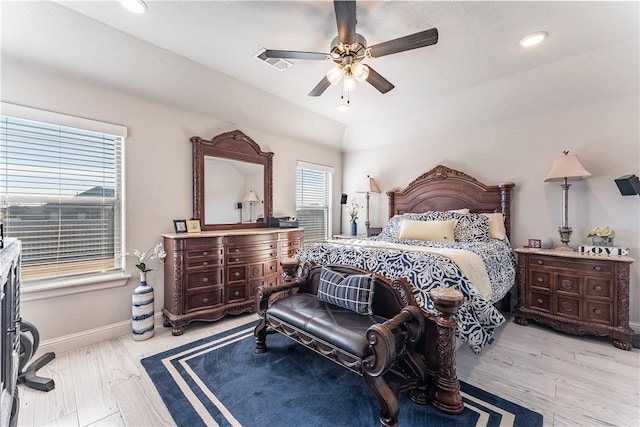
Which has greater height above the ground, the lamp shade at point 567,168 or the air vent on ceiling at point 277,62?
the air vent on ceiling at point 277,62

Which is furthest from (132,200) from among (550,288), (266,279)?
(550,288)

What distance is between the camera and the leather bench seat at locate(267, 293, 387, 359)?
1.77m

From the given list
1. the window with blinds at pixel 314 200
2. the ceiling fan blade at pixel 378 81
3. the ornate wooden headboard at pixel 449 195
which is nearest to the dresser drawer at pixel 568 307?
the ornate wooden headboard at pixel 449 195

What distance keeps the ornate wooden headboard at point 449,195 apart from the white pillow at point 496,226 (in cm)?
16

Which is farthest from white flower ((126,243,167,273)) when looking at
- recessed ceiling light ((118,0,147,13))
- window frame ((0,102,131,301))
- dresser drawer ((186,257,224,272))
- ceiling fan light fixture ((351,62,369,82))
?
ceiling fan light fixture ((351,62,369,82))

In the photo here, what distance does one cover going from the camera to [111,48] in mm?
2451

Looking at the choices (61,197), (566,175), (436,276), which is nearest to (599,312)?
(566,175)

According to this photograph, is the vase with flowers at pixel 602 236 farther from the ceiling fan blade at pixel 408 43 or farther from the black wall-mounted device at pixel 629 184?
the ceiling fan blade at pixel 408 43

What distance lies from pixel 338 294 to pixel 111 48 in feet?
9.65

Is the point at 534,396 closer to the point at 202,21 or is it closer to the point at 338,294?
the point at 338,294

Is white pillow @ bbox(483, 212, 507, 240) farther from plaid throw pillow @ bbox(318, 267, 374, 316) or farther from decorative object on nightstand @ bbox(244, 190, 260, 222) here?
decorative object on nightstand @ bbox(244, 190, 260, 222)

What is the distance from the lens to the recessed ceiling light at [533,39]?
240 cm

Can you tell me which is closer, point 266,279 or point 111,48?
point 111,48

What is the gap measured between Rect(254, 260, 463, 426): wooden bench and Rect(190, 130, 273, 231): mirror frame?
5.89 ft
